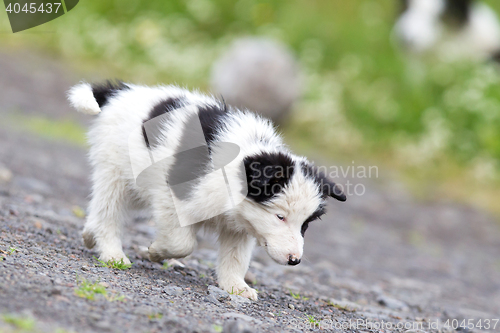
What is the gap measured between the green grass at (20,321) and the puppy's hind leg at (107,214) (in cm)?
184

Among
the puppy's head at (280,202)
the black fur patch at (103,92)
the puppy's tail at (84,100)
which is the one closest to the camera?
the puppy's head at (280,202)

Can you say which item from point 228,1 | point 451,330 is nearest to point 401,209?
point 451,330

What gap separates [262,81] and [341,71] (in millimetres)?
2976

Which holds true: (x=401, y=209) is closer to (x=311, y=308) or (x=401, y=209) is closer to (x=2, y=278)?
(x=311, y=308)

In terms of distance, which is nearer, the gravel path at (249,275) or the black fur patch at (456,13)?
the gravel path at (249,275)

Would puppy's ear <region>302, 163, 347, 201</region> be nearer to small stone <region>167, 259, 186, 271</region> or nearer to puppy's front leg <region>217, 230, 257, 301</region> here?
puppy's front leg <region>217, 230, 257, 301</region>

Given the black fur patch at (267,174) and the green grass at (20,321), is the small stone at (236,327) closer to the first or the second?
the black fur patch at (267,174)

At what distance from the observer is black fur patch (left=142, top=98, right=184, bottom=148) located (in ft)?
14.6

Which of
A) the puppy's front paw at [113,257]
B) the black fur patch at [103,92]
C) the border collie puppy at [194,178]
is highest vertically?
the black fur patch at [103,92]

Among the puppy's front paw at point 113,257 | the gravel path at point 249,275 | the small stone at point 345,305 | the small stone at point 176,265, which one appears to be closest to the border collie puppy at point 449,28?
the gravel path at point 249,275

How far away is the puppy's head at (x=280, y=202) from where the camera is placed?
4.05 metres

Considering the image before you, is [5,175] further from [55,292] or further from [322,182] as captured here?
[322,182]

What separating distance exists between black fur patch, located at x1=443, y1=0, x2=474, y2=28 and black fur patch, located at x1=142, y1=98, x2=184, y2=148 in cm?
964

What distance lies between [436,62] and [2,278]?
1328 cm
